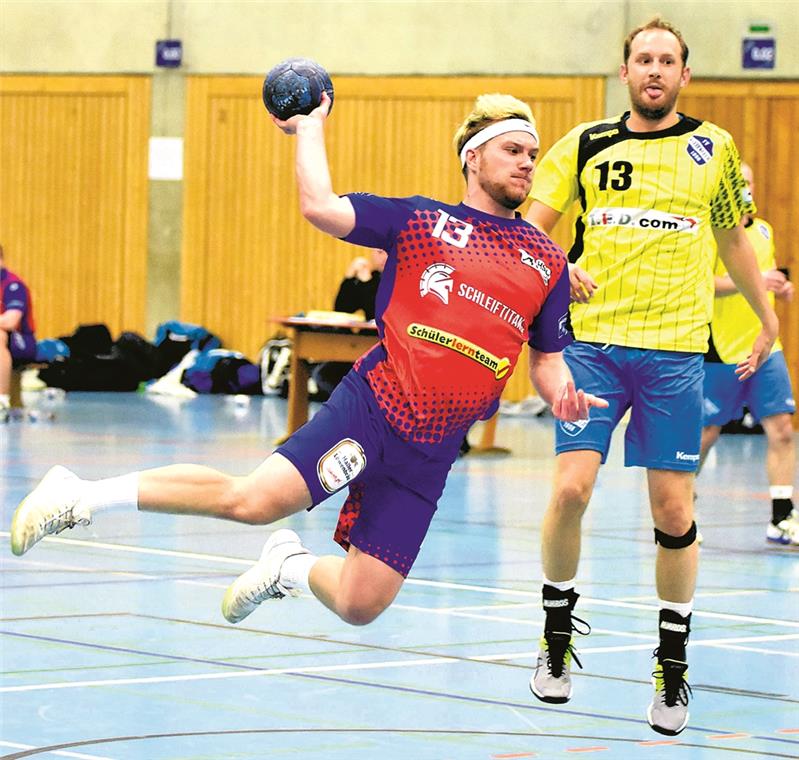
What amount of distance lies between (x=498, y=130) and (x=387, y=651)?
220cm

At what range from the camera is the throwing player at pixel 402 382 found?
4.87m

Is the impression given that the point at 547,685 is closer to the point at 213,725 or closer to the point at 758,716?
the point at 758,716

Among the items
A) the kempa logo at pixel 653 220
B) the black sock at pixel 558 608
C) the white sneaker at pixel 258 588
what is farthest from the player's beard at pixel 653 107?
the white sneaker at pixel 258 588

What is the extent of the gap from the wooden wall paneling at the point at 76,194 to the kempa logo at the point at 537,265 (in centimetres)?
1847

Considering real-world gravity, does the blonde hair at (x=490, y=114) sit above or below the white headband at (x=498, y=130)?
above

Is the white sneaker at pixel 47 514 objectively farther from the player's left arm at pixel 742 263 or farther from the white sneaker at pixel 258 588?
the player's left arm at pixel 742 263

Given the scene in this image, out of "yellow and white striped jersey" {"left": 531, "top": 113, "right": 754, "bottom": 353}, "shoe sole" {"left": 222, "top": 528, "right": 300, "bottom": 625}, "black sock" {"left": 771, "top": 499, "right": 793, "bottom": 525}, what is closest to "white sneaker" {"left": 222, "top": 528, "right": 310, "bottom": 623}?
"shoe sole" {"left": 222, "top": 528, "right": 300, "bottom": 625}

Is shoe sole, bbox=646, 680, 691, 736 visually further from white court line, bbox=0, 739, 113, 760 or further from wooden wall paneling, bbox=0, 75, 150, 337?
wooden wall paneling, bbox=0, 75, 150, 337

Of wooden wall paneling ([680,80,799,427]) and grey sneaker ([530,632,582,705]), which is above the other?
wooden wall paneling ([680,80,799,427])

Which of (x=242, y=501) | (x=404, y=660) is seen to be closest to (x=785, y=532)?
(x=404, y=660)

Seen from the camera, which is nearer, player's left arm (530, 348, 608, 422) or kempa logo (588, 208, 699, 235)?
player's left arm (530, 348, 608, 422)

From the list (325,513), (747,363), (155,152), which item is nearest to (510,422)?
(155,152)

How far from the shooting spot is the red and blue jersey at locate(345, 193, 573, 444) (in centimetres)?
497

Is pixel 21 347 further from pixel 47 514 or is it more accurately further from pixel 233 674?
pixel 47 514
